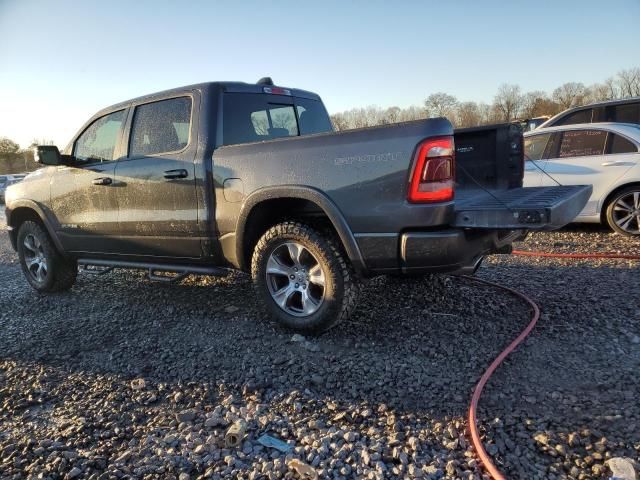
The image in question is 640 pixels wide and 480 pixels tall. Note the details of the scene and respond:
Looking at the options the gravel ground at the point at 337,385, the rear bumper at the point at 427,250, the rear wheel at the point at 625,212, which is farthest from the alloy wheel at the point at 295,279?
the rear wheel at the point at 625,212

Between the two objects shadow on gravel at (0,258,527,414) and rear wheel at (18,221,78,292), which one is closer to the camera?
shadow on gravel at (0,258,527,414)

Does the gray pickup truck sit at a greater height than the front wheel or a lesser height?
greater

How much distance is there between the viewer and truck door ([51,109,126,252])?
4.52 meters

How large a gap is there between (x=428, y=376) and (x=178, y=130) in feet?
9.35

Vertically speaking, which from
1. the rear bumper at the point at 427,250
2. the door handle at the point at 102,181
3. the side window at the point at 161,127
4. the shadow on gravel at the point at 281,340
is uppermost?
the side window at the point at 161,127

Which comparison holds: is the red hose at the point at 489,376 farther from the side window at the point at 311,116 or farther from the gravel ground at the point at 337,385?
the side window at the point at 311,116

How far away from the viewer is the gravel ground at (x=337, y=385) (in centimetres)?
222

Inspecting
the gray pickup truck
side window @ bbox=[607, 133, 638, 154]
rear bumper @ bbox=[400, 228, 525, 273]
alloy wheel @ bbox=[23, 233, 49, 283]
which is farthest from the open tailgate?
alloy wheel @ bbox=[23, 233, 49, 283]

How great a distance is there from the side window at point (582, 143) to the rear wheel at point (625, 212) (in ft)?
2.23

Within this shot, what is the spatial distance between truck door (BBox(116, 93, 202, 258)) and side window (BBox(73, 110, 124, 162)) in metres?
0.24

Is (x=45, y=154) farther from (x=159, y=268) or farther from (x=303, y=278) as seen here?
(x=303, y=278)

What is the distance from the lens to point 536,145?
7.14m

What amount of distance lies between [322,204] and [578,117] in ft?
23.2

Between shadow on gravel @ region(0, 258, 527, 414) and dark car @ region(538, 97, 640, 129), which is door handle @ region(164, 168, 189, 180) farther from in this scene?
dark car @ region(538, 97, 640, 129)
